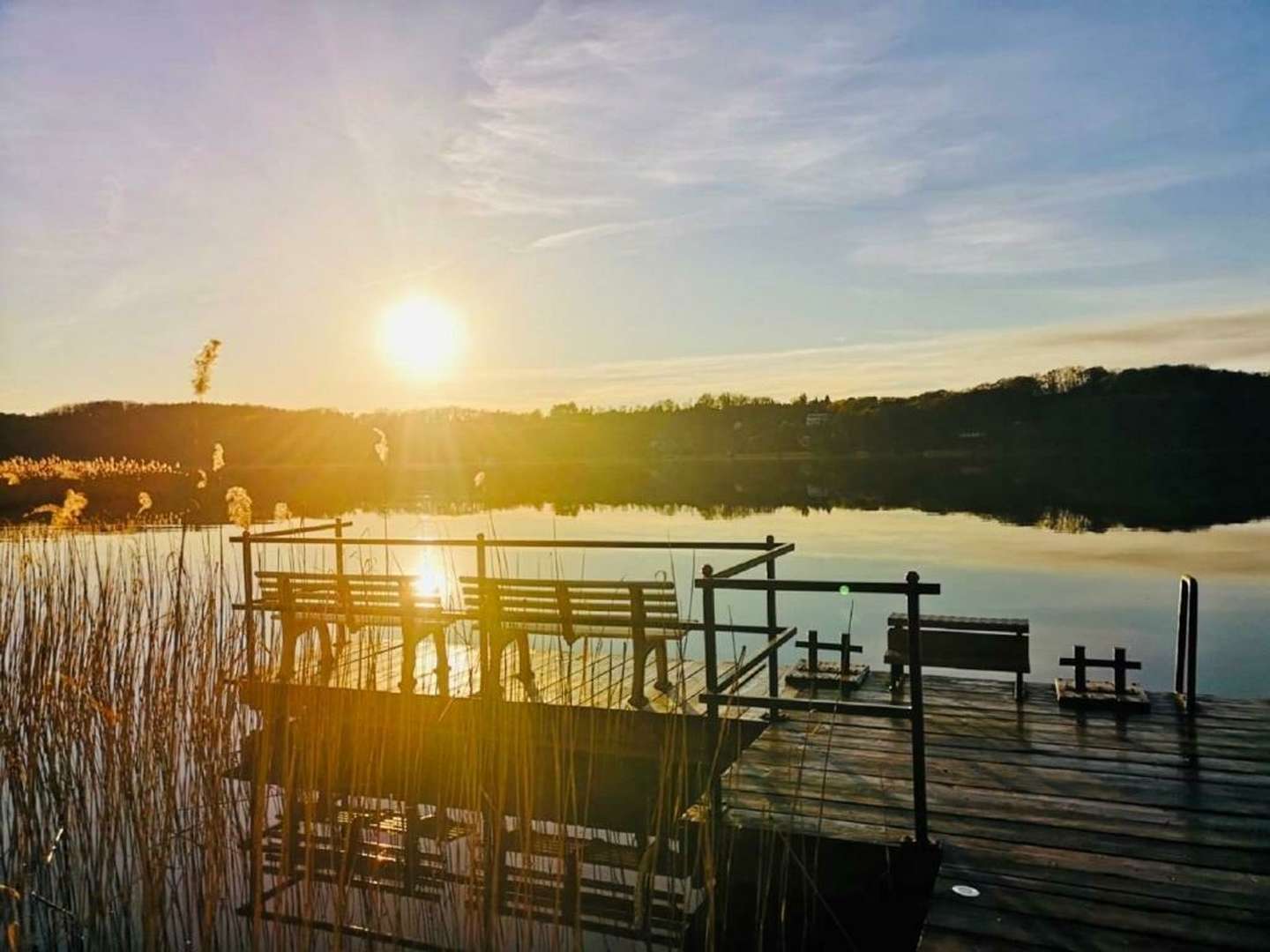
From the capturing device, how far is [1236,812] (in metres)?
4.80

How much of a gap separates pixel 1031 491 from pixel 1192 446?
3149 cm

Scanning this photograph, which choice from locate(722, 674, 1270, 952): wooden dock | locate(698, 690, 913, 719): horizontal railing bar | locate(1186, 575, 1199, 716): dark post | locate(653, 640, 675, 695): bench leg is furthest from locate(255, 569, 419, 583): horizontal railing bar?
locate(1186, 575, 1199, 716): dark post

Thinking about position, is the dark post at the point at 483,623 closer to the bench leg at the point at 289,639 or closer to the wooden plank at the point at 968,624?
the bench leg at the point at 289,639

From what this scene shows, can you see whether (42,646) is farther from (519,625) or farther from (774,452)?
(774,452)

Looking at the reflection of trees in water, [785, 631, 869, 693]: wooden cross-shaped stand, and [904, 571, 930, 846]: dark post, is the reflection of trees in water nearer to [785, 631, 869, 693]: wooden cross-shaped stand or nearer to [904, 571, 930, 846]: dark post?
[785, 631, 869, 693]: wooden cross-shaped stand

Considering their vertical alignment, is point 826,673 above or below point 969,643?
below

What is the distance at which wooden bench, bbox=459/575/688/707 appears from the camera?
284 inches

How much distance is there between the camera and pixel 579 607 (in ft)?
24.4

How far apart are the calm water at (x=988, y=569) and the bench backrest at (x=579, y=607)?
1.59 metres

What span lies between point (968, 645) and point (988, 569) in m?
19.6

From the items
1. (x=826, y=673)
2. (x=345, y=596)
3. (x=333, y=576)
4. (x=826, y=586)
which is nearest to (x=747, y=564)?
(x=826, y=586)

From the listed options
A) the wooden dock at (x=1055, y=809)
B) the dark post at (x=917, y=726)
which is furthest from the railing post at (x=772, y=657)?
the dark post at (x=917, y=726)

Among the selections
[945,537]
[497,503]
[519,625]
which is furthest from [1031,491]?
[519,625]

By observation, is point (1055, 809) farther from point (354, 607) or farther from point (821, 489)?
point (821, 489)
